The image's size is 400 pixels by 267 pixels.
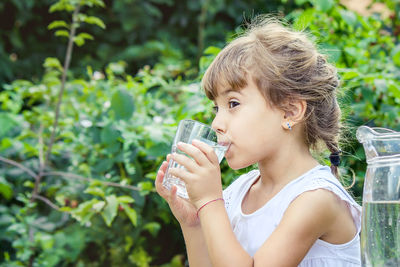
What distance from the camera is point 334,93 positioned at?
160 cm

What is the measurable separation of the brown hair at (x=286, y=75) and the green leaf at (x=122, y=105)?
0.91 metres

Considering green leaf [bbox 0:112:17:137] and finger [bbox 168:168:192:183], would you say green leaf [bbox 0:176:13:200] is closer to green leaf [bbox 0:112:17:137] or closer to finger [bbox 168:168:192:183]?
green leaf [bbox 0:112:17:137]

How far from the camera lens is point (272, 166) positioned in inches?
60.4

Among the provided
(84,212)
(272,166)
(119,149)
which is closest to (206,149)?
(272,166)

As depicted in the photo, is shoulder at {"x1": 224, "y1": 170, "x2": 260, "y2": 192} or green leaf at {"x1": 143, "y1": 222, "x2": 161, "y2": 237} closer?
shoulder at {"x1": 224, "y1": 170, "x2": 260, "y2": 192}

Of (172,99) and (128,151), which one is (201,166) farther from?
(172,99)

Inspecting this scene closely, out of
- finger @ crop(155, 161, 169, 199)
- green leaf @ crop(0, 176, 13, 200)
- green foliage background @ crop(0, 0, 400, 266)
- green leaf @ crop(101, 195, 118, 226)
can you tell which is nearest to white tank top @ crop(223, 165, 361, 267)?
finger @ crop(155, 161, 169, 199)

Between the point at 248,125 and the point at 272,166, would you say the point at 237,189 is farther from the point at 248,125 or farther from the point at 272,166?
the point at 248,125

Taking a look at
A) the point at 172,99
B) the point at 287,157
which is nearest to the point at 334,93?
the point at 287,157

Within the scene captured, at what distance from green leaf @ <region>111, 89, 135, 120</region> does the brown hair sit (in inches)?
35.9

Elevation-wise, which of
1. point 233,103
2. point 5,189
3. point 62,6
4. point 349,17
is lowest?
point 5,189

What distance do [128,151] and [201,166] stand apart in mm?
1107

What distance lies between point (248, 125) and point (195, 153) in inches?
7.1

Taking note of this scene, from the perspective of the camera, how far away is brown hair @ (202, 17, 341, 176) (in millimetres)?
1477
